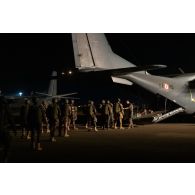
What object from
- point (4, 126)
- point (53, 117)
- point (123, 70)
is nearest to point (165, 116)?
point (123, 70)

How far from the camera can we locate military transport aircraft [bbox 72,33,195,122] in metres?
16.8

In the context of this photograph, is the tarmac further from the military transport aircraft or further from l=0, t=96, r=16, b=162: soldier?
the military transport aircraft

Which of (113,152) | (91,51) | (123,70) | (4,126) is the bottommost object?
(113,152)

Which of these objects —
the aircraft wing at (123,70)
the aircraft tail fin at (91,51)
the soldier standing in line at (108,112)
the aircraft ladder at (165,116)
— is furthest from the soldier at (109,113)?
the aircraft ladder at (165,116)

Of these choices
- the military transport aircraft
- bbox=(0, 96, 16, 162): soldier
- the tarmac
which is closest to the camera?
bbox=(0, 96, 16, 162): soldier

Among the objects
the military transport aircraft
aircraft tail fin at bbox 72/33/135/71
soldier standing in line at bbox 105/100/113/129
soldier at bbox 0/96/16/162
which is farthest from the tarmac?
aircraft tail fin at bbox 72/33/135/71

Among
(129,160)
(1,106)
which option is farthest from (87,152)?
(1,106)

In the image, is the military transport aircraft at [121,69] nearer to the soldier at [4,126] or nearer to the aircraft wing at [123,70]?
the aircraft wing at [123,70]

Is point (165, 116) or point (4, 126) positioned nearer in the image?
point (4, 126)

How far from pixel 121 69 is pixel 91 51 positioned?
2.40 metres

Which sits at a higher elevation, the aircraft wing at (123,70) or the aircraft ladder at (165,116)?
the aircraft wing at (123,70)

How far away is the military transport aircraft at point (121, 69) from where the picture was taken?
1681 centimetres

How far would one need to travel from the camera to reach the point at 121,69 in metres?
15.5

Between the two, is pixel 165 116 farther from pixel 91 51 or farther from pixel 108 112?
pixel 91 51
